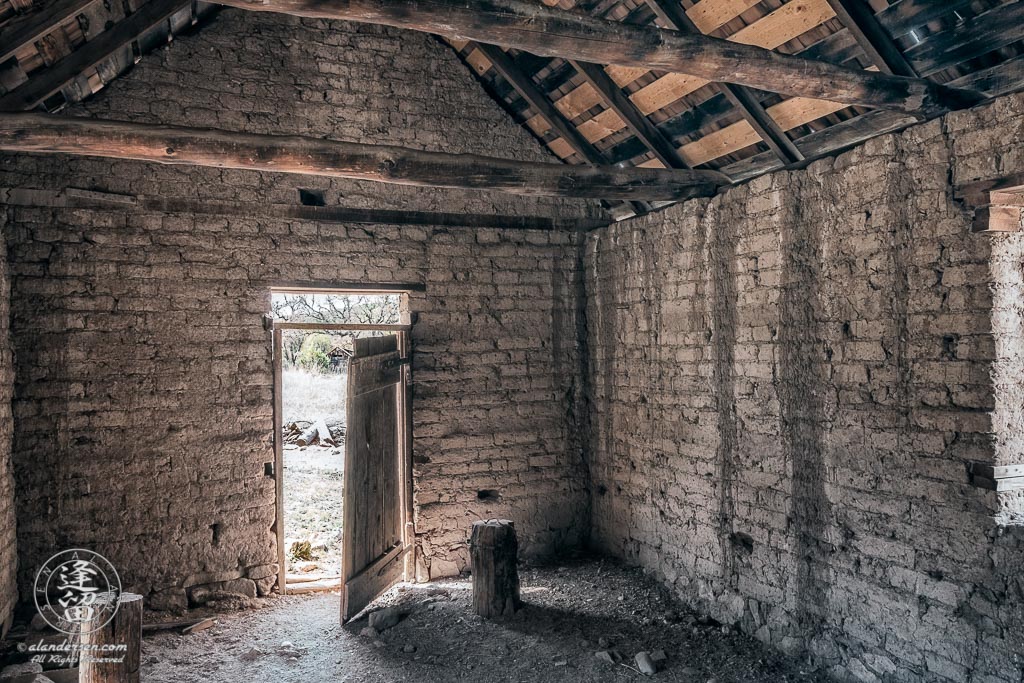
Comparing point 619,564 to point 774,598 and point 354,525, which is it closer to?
point 774,598

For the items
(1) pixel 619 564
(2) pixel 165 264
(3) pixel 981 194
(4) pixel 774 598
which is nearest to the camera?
(3) pixel 981 194

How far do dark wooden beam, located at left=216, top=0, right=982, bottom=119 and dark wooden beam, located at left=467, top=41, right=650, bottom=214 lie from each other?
6.20 feet

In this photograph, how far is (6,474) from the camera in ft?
14.0

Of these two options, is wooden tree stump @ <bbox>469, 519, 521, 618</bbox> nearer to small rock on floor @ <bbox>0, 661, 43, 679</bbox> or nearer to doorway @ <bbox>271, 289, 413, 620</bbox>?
doorway @ <bbox>271, 289, 413, 620</bbox>

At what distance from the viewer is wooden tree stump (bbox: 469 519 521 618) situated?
479 centimetres

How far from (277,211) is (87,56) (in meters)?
1.54

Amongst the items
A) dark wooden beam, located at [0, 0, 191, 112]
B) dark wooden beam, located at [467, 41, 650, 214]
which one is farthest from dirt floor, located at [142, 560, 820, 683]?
dark wooden beam, located at [0, 0, 191, 112]

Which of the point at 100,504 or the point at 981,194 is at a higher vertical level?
the point at 981,194

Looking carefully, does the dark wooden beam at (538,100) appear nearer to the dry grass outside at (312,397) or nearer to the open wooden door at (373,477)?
the open wooden door at (373,477)

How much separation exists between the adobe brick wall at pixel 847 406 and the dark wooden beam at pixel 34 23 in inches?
158

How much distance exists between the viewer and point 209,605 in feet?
16.2

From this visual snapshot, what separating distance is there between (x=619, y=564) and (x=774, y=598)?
1704 millimetres

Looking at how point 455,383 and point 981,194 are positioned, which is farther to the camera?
point 455,383

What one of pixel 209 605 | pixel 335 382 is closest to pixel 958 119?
pixel 209 605
